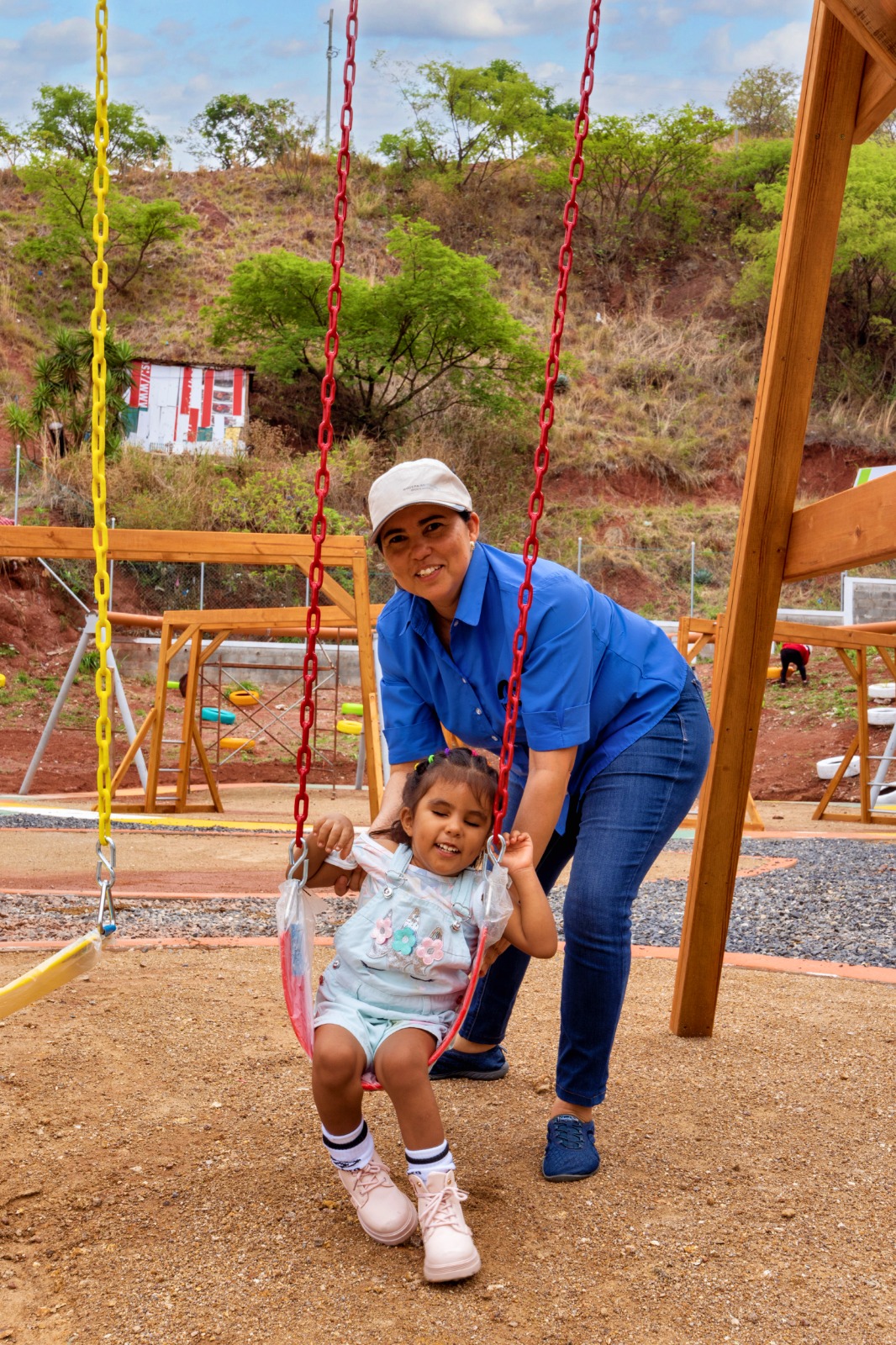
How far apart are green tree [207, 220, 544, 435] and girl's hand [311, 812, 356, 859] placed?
25926 mm

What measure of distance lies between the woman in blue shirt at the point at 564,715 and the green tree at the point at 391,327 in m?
25.6

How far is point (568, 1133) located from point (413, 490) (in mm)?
1325

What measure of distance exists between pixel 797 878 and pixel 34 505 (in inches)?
783

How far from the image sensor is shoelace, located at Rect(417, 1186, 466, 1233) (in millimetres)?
1924

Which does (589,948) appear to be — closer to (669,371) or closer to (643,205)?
(669,371)

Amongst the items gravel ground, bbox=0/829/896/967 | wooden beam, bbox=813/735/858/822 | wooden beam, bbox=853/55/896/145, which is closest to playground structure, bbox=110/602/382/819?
gravel ground, bbox=0/829/896/967

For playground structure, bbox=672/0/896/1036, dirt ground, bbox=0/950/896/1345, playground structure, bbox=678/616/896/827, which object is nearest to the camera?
dirt ground, bbox=0/950/896/1345

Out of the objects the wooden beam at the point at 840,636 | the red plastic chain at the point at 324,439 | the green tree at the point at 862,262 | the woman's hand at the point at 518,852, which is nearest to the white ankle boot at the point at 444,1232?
the woman's hand at the point at 518,852

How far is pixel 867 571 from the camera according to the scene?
25.6m

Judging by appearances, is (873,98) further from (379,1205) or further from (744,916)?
(744,916)

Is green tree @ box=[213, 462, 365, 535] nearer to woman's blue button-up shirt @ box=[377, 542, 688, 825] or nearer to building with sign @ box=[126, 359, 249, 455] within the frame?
building with sign @ box=[126, 359, 249, 455]


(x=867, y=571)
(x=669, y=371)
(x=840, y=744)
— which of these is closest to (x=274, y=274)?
(x=669, y=371)

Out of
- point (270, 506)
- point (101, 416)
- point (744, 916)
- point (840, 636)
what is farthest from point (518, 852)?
point (270, 506)

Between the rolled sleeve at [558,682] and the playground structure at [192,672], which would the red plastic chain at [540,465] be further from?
the playground structure at [192,672]
